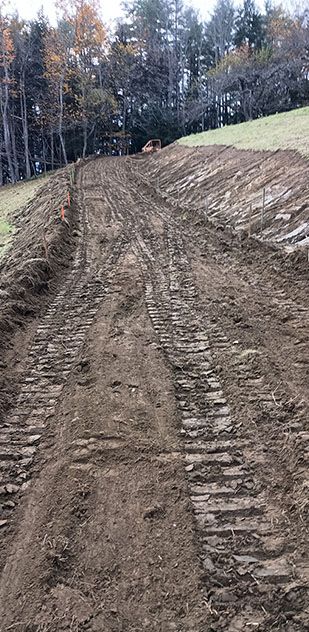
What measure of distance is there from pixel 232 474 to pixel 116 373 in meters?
1.85

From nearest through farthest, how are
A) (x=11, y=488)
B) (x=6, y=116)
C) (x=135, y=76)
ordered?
(x=11, y=488) < (x=6, y=116) < (x=135, y=76)

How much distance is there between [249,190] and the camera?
1257cm

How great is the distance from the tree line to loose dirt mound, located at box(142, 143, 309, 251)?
1818cm

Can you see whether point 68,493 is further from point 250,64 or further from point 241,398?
point 250,64

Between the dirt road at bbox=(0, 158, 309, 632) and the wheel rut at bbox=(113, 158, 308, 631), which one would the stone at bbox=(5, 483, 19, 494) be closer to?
the dirt road at bbox=(0, 158, 309, 632)

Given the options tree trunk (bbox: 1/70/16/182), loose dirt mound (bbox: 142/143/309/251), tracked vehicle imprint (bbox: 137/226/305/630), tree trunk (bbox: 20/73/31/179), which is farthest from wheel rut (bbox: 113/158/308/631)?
tree trunk (bbox: 20/73/31/179)

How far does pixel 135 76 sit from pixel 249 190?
3571 cm

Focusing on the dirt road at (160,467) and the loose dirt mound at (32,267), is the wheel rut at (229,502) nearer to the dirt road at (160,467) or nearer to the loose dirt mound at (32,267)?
the dirt road at (160,467)

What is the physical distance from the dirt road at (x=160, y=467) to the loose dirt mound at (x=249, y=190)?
2871 millimetres

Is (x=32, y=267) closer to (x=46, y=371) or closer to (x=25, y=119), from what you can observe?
(x=46, y=371)

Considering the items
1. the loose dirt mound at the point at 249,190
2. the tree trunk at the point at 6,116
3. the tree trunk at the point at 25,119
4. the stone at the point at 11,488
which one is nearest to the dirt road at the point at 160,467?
the stone at the point at 11,488

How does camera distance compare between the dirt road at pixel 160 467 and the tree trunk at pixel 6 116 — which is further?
the tree trunk at pixel 6 116

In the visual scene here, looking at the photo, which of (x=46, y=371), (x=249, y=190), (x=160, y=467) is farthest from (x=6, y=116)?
(x=160, y=467)

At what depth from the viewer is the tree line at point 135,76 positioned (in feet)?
115
